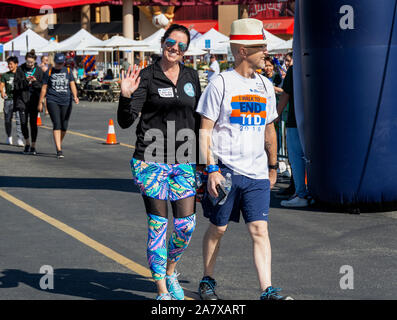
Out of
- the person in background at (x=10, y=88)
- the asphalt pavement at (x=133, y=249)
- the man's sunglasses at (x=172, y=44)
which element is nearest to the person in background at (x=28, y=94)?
the person in background at (x=10, y=88)

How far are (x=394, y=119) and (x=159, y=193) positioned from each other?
4.13 m

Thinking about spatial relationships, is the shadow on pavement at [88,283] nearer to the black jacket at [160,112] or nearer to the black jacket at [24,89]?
the black jacket at [160,112]

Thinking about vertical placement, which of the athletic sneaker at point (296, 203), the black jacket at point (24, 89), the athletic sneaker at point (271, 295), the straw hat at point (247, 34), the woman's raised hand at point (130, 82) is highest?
the straw hat at point (247, 34)

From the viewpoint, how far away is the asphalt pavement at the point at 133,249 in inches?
225

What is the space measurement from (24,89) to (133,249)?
8.66 metres

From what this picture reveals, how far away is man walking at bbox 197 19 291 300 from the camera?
17.0 feet

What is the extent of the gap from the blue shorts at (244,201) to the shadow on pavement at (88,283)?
0.79 m

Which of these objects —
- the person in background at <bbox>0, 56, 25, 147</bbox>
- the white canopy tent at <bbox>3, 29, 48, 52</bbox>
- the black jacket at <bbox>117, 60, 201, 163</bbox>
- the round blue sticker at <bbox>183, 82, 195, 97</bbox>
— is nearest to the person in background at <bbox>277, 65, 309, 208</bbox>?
the round blue sticker at <bbox>183, 82, 195, 97</bbox>

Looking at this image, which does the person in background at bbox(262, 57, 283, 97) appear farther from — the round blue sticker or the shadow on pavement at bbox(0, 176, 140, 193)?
the round blue sticker

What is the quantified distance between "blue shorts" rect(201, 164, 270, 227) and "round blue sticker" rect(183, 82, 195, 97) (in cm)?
54

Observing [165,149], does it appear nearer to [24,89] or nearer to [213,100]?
[213,100]

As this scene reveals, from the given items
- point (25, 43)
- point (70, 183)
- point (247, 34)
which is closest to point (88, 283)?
point (247, 34)
